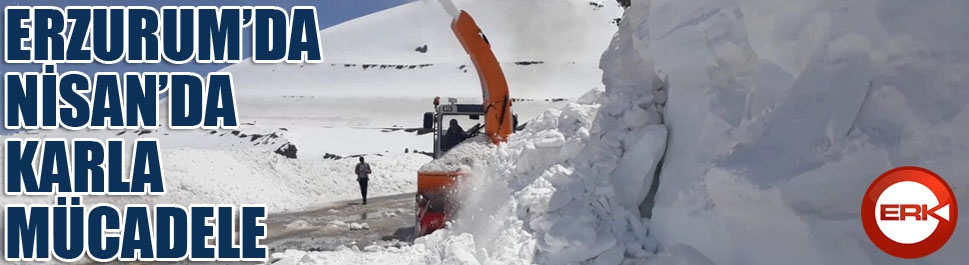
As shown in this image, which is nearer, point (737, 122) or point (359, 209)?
point (737, 122)

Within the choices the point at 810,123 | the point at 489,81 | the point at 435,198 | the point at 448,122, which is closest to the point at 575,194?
the point at 810,123

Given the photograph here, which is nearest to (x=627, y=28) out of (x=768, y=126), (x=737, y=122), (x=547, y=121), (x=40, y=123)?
(x=547, y=121)

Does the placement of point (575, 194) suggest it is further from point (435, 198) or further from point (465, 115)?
point (465, 115)

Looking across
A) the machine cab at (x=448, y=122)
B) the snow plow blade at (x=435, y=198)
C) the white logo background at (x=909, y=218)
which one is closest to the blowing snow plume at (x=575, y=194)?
the snow plow blade at (x=435, y=198)

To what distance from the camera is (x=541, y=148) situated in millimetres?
7262

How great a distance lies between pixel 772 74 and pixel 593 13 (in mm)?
85412

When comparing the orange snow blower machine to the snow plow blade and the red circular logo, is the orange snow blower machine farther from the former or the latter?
the red circular logo

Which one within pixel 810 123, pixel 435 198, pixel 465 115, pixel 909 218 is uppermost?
pixel 810 123

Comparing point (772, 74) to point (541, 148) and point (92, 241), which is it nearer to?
point (541, 148)

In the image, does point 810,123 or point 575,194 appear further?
point 575,194

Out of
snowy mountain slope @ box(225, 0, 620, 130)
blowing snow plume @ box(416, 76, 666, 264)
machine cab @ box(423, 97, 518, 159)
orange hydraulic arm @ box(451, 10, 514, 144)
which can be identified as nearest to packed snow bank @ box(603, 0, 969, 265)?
blowing snow plume @ box(416, 76, 666, 264)

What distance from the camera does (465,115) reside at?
458 inches

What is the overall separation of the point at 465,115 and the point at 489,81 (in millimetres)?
1325

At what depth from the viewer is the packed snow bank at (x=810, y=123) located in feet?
11.6
